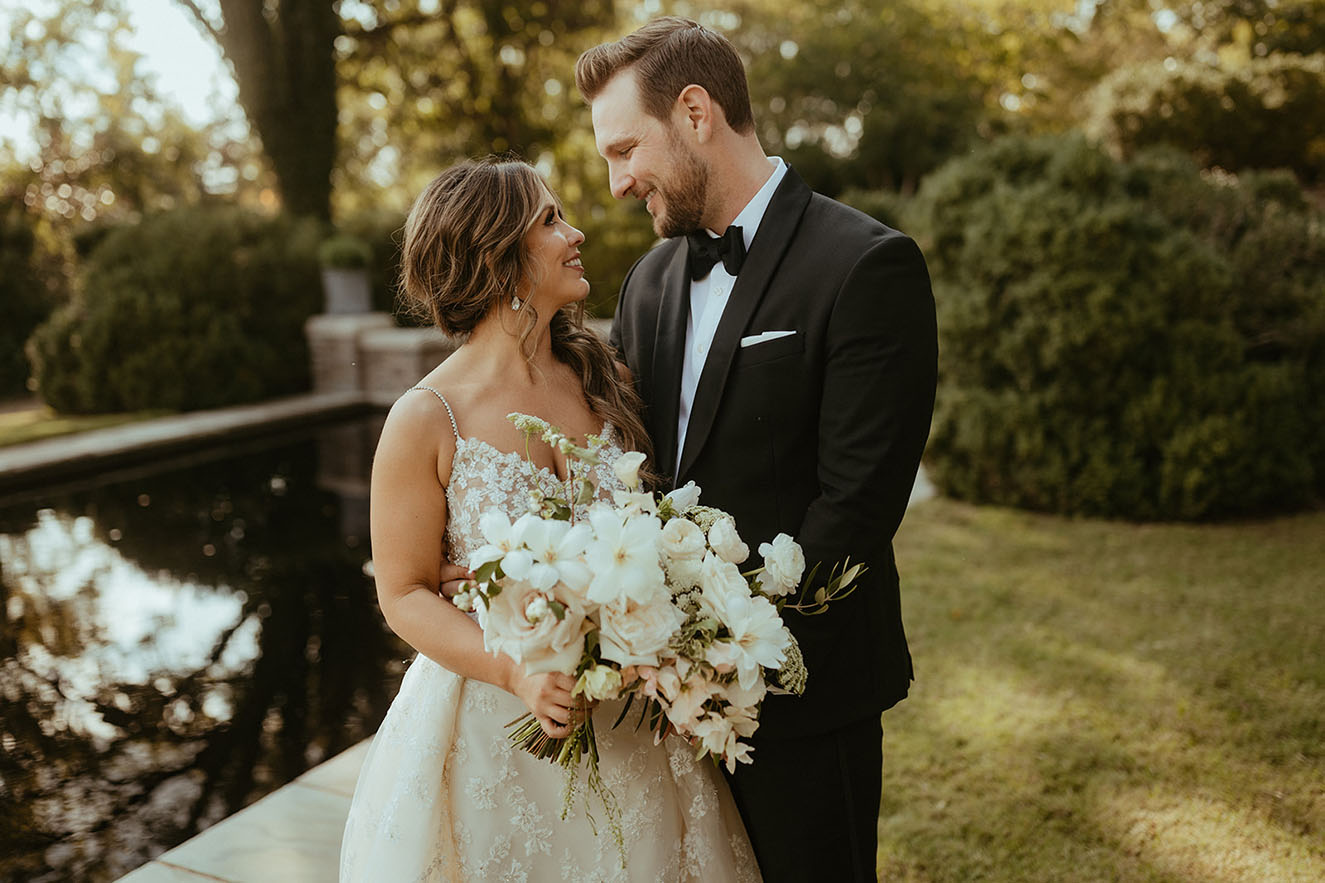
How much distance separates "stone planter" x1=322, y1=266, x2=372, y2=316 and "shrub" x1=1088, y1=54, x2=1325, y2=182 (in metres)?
8.80

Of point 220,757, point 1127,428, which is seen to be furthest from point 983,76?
point 220,757

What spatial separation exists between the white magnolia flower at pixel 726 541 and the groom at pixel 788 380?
0.30 metres

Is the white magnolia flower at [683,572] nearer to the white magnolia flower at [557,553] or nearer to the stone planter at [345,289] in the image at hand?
the white magnolia flower at [557,553]

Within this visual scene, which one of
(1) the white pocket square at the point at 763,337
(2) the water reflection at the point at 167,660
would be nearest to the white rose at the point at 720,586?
(1) the white pocket square at the point at 763,337

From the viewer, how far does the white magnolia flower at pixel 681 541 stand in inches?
59.2

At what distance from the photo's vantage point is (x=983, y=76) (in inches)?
857

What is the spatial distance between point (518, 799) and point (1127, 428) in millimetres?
5543

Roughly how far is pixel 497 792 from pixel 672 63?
149cm

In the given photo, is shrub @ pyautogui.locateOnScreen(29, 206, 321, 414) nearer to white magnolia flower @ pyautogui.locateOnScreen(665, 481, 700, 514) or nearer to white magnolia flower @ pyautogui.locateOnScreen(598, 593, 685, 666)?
white magnolia flower @ pyautogui.locateOnScreen(665, 481, 700, 514)

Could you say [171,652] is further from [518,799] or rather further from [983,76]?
[983,76]

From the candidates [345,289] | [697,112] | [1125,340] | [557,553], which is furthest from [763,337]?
[345,289]

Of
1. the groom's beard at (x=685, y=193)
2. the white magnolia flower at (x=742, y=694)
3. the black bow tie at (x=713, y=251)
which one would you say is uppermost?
the groom's beard at (x=685, y=193)

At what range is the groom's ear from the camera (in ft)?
6.77

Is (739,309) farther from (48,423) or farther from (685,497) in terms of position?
(48,423)
